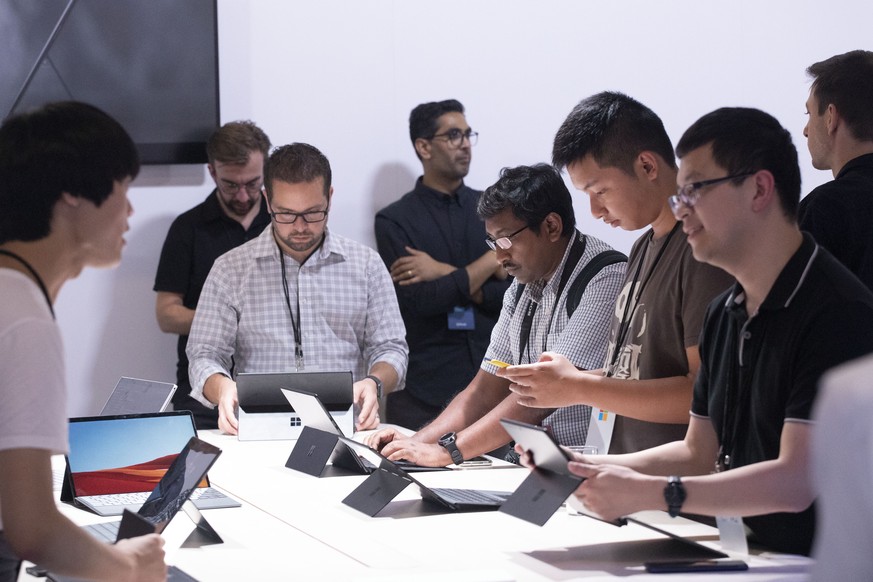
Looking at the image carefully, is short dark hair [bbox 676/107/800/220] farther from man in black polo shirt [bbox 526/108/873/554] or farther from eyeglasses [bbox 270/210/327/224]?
eyeglasses [bbox 270/210/327/224]

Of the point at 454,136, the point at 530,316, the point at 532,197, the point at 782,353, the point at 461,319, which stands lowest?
the point at 461,319

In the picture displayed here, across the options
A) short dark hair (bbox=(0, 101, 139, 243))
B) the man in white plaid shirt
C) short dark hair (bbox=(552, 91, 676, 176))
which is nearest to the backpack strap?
the man in white plaid shirt

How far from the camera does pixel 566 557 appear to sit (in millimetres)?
1993

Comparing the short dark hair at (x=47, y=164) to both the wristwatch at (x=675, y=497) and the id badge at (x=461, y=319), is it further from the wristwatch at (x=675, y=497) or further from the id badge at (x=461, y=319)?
the id badge at (x=461, y=319)

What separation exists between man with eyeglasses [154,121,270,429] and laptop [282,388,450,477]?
1.40 m

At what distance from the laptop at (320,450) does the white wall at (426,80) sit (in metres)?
1.88

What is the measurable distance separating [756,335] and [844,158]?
4.44 feet

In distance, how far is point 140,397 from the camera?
10.6 feet

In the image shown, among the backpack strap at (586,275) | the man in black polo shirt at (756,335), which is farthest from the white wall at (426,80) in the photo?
the man in black polo shirt at (756,335)

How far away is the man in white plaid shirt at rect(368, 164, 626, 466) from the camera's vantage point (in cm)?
297

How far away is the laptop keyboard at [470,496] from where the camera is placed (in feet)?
7.92

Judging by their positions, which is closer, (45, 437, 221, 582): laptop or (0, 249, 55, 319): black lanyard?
(0, 249, 55, 319): black lanyard

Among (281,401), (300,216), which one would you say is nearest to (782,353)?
(281,401)

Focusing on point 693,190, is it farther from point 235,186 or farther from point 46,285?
point 235,186
